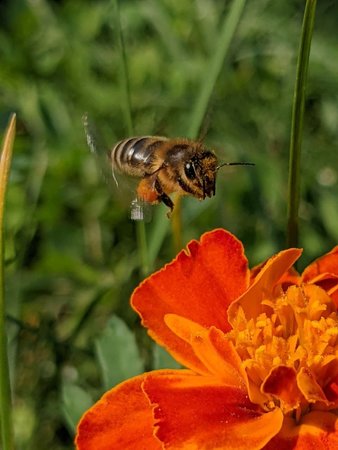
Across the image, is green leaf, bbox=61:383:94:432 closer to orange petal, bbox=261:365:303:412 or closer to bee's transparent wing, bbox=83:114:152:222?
bee's transparent wing, bbox=83:114:152:222

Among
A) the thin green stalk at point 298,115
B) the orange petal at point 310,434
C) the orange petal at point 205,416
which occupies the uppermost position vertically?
the thin green stalk at point 298,115

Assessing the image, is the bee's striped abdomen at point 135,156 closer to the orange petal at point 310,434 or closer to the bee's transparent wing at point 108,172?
the bee's transparent wing at point 108,172

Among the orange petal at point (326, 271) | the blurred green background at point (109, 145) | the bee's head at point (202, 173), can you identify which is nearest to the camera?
the orange petal at point (326, 271)

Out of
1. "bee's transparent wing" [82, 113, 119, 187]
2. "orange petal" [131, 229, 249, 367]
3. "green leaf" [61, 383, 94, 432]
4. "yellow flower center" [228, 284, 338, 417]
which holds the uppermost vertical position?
"bee's transparent wing" [82, 113, 119, 187]

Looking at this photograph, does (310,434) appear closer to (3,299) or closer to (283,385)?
(283,385)

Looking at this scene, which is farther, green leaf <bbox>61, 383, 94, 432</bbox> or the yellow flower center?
green leaf <bbox>61, 383, 94, 432</bbox>

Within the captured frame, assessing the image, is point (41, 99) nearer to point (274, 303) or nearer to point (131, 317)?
point (131, 317)

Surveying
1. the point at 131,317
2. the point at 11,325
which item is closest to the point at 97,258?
the point at 131,317

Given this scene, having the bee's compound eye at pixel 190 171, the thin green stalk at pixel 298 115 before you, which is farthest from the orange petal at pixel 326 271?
the bee's compound eye at pixel 190 171

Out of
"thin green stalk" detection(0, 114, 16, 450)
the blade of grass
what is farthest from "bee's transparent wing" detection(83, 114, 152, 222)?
"thin green stalk" detection(0, 114, 16, 450)
